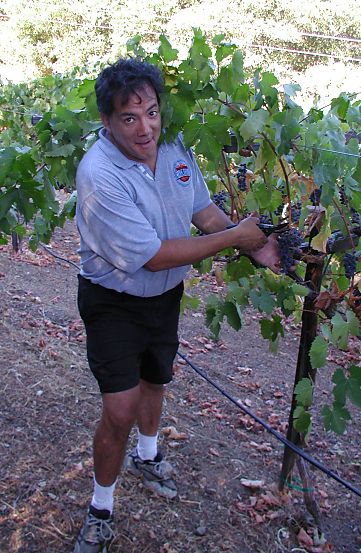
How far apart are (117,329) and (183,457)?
3.79ft

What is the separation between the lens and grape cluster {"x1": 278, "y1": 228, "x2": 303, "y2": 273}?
238 centimetres

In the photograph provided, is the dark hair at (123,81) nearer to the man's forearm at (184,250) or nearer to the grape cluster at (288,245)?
the man's forearm at (184,250)

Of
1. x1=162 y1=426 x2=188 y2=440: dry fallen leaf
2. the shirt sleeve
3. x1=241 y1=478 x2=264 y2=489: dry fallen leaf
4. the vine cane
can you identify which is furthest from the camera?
x1=162 y1=426 x2=188 y2=440: dry fallen leaf

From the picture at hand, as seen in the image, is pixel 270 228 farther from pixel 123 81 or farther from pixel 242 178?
pixel 123 81

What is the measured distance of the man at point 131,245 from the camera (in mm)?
2178

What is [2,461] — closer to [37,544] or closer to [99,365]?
[37,544]

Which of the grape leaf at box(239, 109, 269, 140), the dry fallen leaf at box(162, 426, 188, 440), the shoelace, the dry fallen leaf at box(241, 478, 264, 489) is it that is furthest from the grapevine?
the shoelace

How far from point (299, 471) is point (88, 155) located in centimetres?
161

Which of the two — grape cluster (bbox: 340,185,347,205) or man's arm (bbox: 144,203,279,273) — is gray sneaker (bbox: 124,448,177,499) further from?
grape cluster (bbox: 340,185,347,205)

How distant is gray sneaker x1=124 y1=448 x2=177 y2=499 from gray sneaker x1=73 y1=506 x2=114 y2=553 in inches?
16.3

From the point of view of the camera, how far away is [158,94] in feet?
7.55

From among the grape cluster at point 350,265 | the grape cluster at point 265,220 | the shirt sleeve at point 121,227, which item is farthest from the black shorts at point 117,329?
the grape cluster at point 350,265

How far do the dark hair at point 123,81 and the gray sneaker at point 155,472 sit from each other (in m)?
1.63

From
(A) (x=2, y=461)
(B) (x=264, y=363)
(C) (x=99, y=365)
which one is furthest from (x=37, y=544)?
(B) (x=264, y=363)
